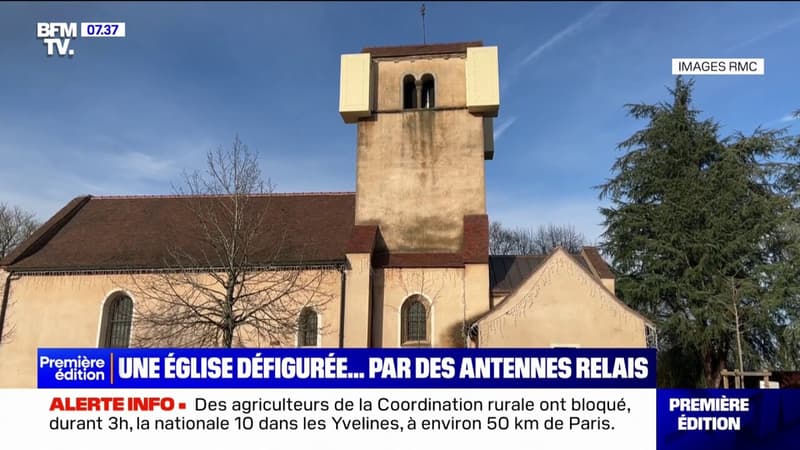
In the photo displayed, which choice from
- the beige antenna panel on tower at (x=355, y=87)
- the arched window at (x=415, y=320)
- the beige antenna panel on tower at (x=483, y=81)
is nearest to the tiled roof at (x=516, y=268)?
the arched window at (x=415, y=320)

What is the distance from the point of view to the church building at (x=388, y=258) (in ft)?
61.3

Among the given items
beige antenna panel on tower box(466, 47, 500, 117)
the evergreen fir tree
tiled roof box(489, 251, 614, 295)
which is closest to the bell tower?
beige antenna panel on tower box(466, 47, 500, 117)

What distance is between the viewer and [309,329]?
20.8 meters

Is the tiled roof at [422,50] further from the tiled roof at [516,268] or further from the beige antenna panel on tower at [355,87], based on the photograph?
the tiled roof at [516,268]

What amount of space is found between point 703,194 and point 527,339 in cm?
1287

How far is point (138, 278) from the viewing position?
859 inches

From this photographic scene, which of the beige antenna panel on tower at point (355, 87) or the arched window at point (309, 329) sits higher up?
the beige antenna panel on tower at point (355, 87)

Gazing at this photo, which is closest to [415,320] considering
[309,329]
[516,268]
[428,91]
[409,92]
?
[309,329]

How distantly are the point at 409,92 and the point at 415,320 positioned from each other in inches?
406

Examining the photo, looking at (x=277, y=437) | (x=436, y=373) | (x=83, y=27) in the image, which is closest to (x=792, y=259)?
(x=436, y=373)

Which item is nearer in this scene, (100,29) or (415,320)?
(100,29)

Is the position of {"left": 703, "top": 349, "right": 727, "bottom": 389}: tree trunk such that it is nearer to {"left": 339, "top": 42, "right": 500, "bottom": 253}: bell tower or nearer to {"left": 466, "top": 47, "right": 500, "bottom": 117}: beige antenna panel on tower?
{"left": 339, "top": 42, "right": 500, "bottom": 253}: bell tower

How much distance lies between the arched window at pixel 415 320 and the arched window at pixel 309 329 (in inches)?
134

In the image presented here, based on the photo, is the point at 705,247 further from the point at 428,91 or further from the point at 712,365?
the point at 428,91
